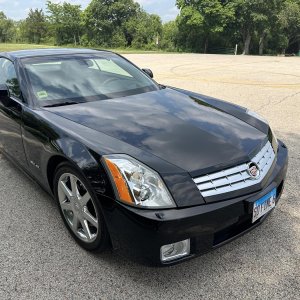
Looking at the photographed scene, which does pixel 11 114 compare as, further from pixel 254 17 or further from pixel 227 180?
pixel 254 17

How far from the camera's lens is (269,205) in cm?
235

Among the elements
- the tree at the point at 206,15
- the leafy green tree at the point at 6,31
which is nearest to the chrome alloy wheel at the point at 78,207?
the tree at the point at 206,15

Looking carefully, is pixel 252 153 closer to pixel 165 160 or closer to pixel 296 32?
pixel 165 160

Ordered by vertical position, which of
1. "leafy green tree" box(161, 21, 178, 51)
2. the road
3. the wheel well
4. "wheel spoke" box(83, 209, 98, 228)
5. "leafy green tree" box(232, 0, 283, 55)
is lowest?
the road

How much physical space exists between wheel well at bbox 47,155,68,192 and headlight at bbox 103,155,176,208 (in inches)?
20.6

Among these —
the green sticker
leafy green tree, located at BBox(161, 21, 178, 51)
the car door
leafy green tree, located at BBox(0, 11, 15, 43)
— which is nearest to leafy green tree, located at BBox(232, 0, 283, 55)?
leafy green tree, located at BBox(161, 21, 178, 51)

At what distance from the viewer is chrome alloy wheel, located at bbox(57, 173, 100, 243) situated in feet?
7.66

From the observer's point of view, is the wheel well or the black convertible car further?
the wheel well

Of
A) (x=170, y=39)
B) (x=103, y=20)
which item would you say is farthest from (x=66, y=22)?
(x=170, y=39)

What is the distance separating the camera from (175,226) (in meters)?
1.90

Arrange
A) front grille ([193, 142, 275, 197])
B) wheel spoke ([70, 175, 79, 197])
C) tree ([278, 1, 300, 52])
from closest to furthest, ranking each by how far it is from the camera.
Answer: front grille ([193, 142, 275, 197]) < wheel spoke ([70, 175, 79, 197]) < tree ([278, 1, 300, 52])

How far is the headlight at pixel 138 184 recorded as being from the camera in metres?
1.96

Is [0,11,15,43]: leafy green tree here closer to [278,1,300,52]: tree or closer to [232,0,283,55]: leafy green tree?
[232,0,283,55]: leafy green tree

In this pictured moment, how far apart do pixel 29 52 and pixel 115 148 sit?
213 cm
